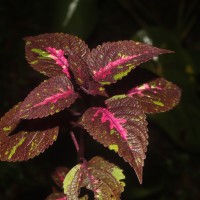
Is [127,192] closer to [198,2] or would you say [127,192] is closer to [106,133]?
[106,133]

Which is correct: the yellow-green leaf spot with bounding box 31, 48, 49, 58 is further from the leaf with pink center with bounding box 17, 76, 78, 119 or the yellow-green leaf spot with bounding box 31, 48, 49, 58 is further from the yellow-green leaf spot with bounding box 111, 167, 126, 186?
the yellow-green leaf spot with bounding box 111, 167, 126, 186

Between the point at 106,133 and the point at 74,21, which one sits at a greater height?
the point at 106,133

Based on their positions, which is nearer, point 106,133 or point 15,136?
point 106,133

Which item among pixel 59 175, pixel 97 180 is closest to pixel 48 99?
pixel 97 180

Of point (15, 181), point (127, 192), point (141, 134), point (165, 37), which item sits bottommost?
point (15, 181)

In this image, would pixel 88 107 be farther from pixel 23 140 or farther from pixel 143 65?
pixel 143 65

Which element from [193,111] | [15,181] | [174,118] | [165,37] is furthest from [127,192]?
[165,37]
